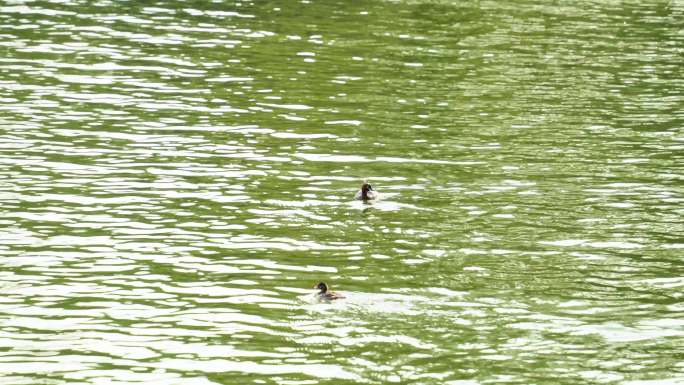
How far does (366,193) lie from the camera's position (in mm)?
26141

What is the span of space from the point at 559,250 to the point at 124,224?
8.22 metres

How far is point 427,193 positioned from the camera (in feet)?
90.4

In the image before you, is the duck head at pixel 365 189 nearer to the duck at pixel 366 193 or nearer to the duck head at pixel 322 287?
the duck at pixel 366 193

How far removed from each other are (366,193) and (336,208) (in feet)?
2.26

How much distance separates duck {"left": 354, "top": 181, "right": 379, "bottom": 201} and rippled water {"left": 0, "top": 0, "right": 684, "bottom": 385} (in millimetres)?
→ 191

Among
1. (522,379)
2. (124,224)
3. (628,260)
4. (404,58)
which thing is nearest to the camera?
(522,379)

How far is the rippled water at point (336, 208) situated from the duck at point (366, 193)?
0.63 feet

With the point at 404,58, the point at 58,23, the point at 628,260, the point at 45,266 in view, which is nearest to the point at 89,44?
the point at 58,23

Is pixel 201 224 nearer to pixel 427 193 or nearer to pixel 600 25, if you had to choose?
pixel 427 193

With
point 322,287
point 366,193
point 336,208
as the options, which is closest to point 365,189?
point 366,193

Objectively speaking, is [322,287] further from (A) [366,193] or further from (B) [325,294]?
(A) [366,193]

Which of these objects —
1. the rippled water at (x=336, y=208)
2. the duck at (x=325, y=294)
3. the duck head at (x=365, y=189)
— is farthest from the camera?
the duck head at (x=365, y=189)

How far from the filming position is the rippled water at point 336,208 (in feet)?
60.8

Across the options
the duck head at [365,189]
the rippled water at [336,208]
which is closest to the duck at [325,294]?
the rippled water at [336,208]
